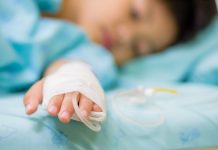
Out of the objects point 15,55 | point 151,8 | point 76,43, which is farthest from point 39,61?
point 151,8

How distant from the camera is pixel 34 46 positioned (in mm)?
802

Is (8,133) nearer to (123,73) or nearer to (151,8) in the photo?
(123,73)

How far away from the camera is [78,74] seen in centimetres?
59

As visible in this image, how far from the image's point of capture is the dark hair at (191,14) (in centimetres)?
121

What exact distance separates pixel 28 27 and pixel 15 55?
0.11m

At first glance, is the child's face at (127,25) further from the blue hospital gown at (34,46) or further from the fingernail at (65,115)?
the fingernail at (65,115)

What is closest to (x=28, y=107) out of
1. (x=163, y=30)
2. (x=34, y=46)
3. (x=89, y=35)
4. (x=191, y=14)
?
(x=34, y=46)

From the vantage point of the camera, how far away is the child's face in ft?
3.65

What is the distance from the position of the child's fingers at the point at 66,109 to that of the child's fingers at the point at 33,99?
51 mm

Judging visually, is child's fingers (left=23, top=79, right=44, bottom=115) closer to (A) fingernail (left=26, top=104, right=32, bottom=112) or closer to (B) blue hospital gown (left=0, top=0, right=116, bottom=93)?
(A) fingernail (left=26, top=104, right=32, bottom=112)

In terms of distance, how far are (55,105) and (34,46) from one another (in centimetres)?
32

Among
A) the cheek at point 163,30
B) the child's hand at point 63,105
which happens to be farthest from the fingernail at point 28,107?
the cheek at point 163,30

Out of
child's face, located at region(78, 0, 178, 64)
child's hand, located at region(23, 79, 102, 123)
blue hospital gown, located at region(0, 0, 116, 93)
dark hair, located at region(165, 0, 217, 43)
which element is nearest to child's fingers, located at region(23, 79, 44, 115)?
child's hand, located at region(23, 79, 102, 123)

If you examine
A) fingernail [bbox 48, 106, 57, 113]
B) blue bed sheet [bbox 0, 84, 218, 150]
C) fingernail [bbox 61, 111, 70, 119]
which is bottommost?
blue bed sheet [bbox 0, 84, 218, 150]
